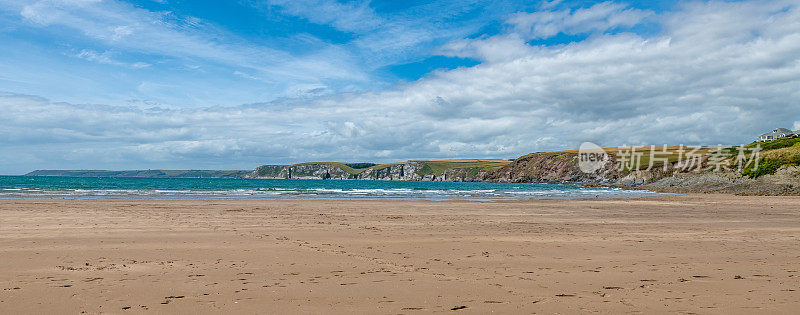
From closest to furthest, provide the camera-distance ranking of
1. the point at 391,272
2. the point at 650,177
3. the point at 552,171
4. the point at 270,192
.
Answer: the point at 391,272 → the point at 270,192 → the point at 650,177 → the point at 552,171

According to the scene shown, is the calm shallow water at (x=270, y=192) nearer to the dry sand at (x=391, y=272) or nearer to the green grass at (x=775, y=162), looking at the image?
the green grass at (x=775, y=162)

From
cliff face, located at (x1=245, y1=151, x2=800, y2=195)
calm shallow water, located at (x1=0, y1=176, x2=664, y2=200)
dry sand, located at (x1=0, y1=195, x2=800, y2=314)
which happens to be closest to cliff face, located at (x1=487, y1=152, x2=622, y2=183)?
cliff face, located at (x1=245, y1=151, x2=800, y2=195)

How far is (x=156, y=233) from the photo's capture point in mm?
14094

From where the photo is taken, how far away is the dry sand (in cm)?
622

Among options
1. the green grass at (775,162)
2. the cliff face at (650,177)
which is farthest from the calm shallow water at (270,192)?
the green grass at (775,162)

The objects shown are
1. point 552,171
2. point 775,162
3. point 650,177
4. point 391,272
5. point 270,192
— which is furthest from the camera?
point 552,171

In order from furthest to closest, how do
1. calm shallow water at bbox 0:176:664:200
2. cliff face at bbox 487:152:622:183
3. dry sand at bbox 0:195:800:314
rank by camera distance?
cliff face at bbox 487:152:622:183, calm shallow water at bbox 0:176:664:200, dry sand at bbox 0:195:800:314

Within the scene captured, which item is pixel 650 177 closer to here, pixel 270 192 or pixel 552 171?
pixel 552 171

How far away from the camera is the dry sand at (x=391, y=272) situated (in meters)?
6.22

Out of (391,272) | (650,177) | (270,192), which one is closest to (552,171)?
(650,177)

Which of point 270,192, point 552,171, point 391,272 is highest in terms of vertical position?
point 552,171

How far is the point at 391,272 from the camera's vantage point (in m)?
8.44

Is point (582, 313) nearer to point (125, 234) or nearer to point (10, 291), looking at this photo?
point (10, 291)

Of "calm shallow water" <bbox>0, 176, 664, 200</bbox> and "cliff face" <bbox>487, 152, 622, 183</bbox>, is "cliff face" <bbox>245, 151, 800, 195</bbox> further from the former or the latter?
"calm shallow water" <bbox>0, 176, 664, 200</bbox>
